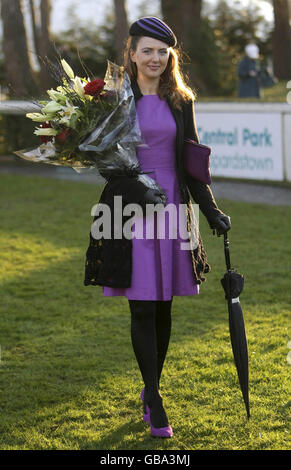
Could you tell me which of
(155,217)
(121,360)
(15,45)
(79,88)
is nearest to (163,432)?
(155,217)

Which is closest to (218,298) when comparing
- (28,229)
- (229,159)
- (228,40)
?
(28,229)

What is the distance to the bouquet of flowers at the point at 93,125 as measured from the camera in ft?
12.6

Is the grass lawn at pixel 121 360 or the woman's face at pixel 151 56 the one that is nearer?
the woman's face at pixel 151 56

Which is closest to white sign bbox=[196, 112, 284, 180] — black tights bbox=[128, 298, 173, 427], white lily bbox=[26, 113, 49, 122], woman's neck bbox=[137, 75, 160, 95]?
woman's neck bbox=[137, 75, 160, 95]

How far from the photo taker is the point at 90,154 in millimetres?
3885

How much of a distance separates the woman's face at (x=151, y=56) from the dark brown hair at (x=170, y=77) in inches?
2.9

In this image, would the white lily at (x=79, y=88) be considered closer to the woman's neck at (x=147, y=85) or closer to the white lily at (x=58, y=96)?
the white lily at (x=58, y=96)

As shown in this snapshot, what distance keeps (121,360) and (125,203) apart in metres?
1.64

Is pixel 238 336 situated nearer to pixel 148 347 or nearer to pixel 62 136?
pixel 148 347

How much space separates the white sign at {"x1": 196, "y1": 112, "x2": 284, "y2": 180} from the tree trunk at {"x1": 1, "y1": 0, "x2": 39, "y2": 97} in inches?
285

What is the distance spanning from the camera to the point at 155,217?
159 inches

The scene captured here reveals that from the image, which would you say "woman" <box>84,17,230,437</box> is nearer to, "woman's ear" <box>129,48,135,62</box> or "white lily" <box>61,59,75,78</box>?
"woman's ear" <box>129,48,135,62</box>

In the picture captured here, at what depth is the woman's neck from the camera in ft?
13.4

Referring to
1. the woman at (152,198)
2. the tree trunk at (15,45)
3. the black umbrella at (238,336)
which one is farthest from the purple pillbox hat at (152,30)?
the tree trunk at (15,45)
